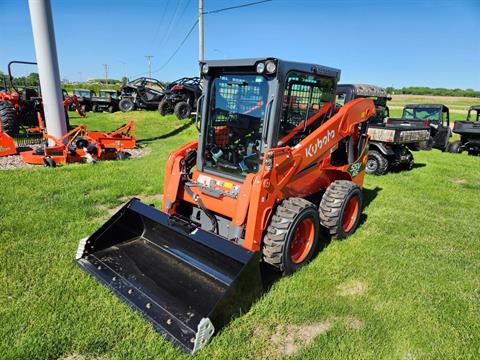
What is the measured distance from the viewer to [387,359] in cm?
Result: 246

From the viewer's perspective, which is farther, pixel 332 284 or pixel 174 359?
pixel 332 284

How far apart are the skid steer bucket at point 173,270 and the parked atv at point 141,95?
15194 mm

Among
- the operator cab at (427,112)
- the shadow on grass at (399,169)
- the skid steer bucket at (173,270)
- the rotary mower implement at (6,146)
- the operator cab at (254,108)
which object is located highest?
the operator cab at (254,108)

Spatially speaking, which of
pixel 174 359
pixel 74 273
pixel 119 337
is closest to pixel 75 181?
pixel 74 273

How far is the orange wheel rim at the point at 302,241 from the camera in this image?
3.56 metres

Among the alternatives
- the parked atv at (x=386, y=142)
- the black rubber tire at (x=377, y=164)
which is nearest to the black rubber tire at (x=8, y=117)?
the parked atv at (x=386, y=142)

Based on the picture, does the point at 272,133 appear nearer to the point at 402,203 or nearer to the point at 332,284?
the point at 332,284

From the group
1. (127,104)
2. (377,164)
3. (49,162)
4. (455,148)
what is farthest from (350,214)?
(127,104)

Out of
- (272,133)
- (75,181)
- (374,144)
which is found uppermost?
(272,133)

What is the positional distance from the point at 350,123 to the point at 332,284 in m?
2.08

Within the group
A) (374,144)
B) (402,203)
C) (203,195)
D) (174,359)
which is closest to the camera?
(174,359)

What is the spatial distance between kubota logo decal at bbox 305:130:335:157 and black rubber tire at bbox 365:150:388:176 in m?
4.89

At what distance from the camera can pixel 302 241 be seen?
12.0ft

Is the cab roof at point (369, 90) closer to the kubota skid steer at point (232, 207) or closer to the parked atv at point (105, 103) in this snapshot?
the kubota skid steer at point (232, 207)
